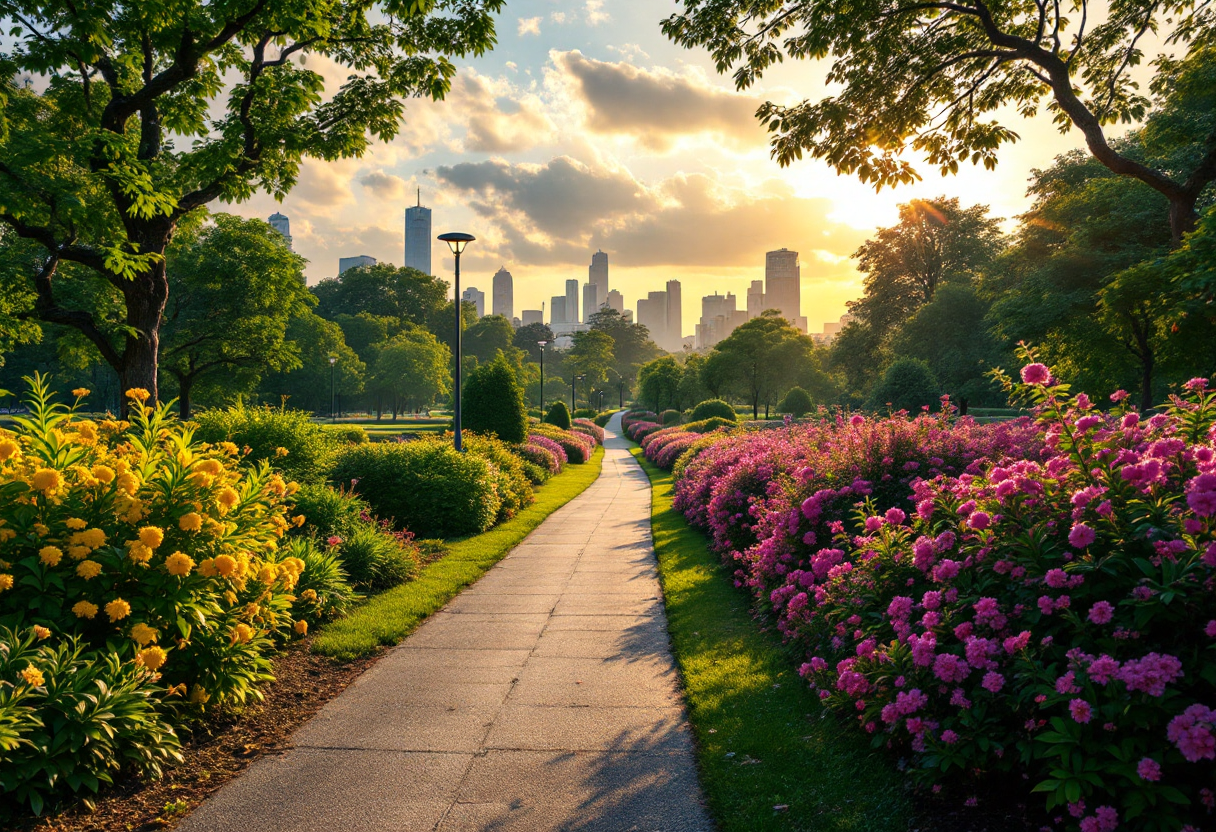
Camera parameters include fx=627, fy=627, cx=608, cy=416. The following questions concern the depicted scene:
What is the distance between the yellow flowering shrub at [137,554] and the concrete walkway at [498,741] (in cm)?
91

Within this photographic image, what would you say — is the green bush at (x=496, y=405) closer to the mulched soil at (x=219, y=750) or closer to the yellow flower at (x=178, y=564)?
the mulched soil at (x=219, y=750)

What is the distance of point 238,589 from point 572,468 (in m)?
22.8

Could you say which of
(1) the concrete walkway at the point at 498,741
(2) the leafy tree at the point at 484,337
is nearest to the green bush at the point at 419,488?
(1) the concrete walkway at the point at 498,741

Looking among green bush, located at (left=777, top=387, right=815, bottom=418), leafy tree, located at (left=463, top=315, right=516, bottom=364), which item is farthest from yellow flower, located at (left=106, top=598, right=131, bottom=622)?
leafy tree, located at (left=463, top=315, right=516, bottom=364)

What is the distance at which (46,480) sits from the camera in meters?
3.75

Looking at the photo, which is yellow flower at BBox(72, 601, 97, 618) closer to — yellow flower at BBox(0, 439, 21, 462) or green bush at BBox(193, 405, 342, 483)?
yellow flower at BBox(0, 439, 21, 462)

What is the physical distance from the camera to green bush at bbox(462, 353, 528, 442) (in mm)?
21484

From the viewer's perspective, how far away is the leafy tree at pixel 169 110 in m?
9.43

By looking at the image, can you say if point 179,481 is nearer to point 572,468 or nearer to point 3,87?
point 3,87

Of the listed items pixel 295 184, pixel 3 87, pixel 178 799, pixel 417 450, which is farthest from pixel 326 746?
pixel 3 87

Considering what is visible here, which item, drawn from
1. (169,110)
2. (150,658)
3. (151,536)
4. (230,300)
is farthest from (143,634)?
(230,300)

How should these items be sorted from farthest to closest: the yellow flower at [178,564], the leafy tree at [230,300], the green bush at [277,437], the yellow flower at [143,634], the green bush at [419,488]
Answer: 1. the leafy tree at [230,300]
2. the green bush at [419,488]
3. the green bush at [277,437]
4. the yellow flower at [178,564]
5. the yellow flower at [143,634]

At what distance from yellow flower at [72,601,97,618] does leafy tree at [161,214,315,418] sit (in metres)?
25.7

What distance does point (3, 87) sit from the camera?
1051 cm
